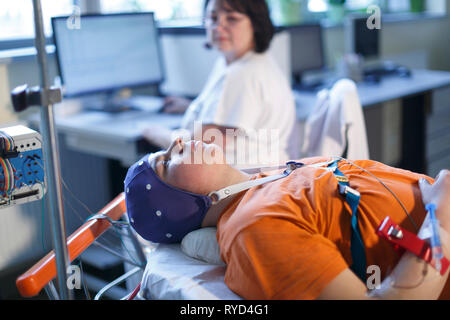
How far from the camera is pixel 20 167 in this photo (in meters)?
1.02

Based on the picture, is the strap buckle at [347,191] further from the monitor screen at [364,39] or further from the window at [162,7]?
the monitor screen at [364,39]

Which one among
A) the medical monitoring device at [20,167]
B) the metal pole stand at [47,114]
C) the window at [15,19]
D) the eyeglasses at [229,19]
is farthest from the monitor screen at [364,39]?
A: the metal pole stand at [47,114]

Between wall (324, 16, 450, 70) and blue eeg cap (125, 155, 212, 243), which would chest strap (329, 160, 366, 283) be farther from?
wall (324, 16, 450, 70)

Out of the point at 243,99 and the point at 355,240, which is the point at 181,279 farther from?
the point at 243,99

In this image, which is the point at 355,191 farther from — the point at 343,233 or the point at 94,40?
the point at 94,40

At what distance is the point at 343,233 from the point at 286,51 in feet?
5.86

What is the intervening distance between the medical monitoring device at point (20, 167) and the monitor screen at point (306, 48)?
2356 mm

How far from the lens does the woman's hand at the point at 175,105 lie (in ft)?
8.02

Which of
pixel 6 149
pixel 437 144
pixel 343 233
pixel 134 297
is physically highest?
pixel 6 149

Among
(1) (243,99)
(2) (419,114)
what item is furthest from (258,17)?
(2) (419,114)

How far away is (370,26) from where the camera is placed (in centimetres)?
331

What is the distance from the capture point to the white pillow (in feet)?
3.69

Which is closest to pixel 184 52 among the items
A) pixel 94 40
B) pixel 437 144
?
pixel 94 40

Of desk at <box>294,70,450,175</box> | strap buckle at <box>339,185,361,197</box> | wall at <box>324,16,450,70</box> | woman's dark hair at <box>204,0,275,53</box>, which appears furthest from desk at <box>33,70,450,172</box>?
strap buckle at <box>339,185,361,197</box>
